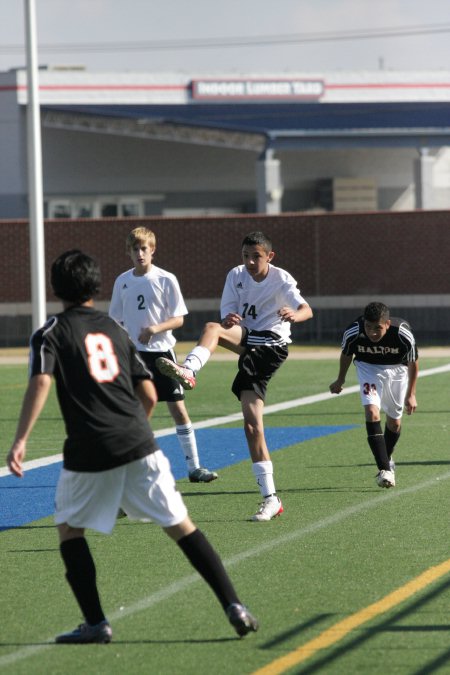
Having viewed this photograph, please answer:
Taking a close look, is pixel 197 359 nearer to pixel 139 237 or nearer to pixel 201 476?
pixel 139 237

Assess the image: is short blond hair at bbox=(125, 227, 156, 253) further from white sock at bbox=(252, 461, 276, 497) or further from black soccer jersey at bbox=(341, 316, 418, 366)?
white sock at bbox=(252, 461, 276, 497)

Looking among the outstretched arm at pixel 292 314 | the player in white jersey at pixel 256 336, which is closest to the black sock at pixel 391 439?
the player in white jersey at pixel 256 336

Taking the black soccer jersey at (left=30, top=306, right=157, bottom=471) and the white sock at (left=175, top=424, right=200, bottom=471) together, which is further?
the white sock at (left=175, top=424, right=200, bottom=471)

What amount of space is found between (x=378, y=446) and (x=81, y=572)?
4752 mm

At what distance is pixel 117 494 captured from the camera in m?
5.87

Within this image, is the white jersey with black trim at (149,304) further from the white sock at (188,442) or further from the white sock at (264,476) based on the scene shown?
the white sock at (264,476)

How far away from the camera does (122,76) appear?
42.5m

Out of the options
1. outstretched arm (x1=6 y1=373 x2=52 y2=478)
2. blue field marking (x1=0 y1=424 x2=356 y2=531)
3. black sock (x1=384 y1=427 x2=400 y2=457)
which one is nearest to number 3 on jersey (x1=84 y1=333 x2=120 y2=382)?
outstretched arm (x1=6 y1=373 x2=52 y2=478)

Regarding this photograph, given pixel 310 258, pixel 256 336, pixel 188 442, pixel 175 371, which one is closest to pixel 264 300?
pixel 256 336

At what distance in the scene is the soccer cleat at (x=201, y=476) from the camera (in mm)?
10992

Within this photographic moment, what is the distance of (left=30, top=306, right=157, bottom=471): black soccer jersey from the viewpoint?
19.1 ft

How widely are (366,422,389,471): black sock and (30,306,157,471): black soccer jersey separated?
455cm

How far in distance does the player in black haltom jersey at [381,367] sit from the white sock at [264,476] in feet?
4.39

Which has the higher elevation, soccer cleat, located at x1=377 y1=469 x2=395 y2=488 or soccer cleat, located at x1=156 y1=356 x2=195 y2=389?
soccer cleat, located at x1=156 y1=356 x2=195 y2=389
